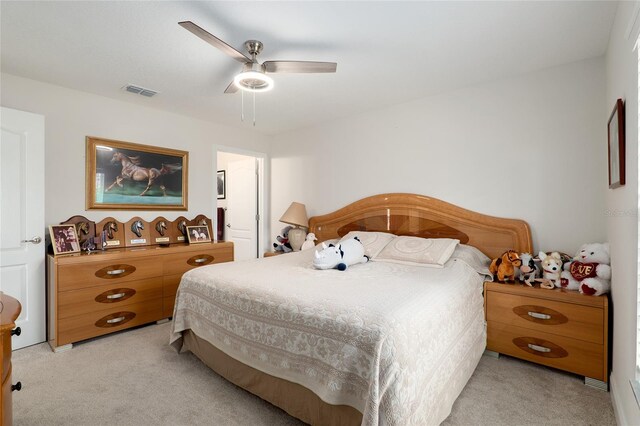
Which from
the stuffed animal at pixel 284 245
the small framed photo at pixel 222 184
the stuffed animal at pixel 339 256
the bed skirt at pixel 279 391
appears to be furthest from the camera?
the small framed photo at pixel 222 184

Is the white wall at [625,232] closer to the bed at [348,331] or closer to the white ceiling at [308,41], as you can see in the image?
the white ceiling at [308,41]

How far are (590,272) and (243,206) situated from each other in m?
4.40

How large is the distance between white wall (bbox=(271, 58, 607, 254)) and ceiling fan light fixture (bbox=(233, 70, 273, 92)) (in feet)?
6.17

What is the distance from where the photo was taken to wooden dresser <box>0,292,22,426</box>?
3.60 ft

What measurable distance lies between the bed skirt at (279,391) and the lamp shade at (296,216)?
2075mm

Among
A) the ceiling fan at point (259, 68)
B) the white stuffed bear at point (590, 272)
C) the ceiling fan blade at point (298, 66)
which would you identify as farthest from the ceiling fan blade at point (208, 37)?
the white stuffed bear at point (590, 272)

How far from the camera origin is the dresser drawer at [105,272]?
2.65 metres

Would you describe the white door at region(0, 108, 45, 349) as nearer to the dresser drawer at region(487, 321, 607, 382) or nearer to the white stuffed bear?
the dresser drawer at region(487, 321, 607, 382)

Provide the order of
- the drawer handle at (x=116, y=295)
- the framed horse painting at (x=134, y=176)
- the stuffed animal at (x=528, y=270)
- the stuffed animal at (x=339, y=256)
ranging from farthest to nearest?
the framed horse painting at (x=134, y=176), the drawer handle at (x=116, y=295), the stuffed animal at (x=339, y=256), the stuffed animal at (x=528, y=270)

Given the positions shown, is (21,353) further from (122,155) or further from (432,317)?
(432,317)

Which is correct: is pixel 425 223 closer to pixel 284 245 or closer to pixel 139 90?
pixel 284 245

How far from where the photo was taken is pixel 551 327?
7.29ft

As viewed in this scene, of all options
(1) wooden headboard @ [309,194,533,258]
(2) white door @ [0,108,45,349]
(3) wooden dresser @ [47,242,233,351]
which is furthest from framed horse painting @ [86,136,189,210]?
(1) wooden headboard @ [309,194,533,258]

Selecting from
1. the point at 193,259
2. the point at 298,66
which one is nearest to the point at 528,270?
the point at 298,66
